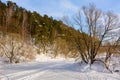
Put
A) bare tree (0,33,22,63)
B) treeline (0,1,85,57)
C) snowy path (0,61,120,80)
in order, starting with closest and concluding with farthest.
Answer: snowy path (0,61,120,80)
bare tree (0,33,22,63)
treeline (0,1,85,57)

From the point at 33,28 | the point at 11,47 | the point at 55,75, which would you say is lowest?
the point at 55,75

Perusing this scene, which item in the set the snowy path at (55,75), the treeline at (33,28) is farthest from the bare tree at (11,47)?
the snowy path at (55,75)

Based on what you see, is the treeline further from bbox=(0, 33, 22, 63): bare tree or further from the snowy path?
the snowy path

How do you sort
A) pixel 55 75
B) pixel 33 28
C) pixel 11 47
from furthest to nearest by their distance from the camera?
1. pixel 33 28
2. pixel 11 47
3. pixel 55 75

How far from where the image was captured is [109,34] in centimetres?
2184

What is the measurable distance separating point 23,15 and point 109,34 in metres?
31.7

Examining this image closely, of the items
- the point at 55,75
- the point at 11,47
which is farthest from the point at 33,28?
the point at 55,75

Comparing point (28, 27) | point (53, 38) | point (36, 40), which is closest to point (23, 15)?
point (28, 27)

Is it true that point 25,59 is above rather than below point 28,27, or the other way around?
Answer: below

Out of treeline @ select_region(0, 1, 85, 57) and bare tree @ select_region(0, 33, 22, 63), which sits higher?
treeline @ select_region(0, 1, 85, 57)

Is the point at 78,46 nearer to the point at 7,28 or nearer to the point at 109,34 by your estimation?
the point at 109,34

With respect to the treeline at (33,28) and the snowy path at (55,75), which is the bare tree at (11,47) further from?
the snowy path at (55,75)

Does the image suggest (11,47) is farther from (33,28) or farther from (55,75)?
(55,75)

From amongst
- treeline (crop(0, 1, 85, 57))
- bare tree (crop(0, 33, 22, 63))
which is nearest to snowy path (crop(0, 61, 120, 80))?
bare tree (crop(0, 33, 22, 63))
